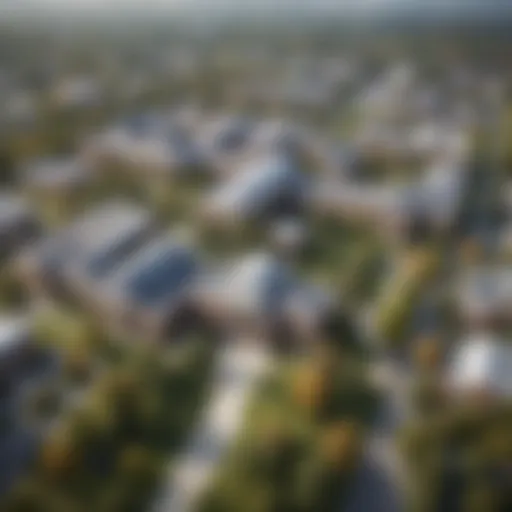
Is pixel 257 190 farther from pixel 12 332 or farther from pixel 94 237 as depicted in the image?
pixel 12 332

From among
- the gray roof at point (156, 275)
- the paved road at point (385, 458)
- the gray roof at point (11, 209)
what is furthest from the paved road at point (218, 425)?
the gray roof at point (11, 209)

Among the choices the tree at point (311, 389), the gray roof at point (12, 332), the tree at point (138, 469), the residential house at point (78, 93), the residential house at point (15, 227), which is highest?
the residential house at point (78, 93)

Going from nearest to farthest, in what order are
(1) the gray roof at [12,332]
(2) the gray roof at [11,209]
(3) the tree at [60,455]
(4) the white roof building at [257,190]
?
(3) the tree at [60,455] → (1) the gray roof at [12,332] → (2) the gray roof at [11,209] → (4) the white roof building at [257,190]

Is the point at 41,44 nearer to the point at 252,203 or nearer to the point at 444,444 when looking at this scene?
the point at 252,203

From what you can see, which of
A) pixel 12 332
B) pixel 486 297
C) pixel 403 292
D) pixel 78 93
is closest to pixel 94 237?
pixel 12 332

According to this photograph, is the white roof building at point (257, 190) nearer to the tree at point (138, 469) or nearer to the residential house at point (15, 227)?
the residential house at point (15, 227)

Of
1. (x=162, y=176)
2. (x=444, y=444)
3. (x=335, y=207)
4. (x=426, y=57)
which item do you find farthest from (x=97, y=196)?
(x=426, y=57)

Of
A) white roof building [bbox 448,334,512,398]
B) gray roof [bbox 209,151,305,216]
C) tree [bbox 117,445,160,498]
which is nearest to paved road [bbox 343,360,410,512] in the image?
white roof building [bbox 448,334,512,398]

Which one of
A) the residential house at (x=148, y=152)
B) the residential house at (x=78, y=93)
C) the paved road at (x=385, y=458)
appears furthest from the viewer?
the residential house at (x=78, y=93)
